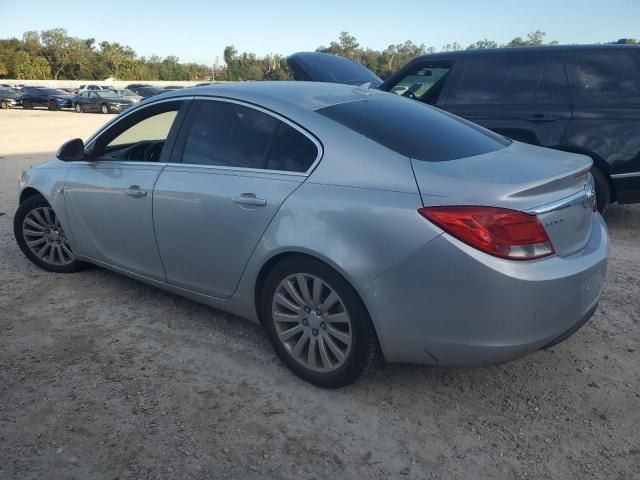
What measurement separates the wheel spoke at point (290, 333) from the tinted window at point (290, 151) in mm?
839

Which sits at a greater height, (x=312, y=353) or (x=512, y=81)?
(x=512, y=81)

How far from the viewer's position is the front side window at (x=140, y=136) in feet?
11.9

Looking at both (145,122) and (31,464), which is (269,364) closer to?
(31,464)

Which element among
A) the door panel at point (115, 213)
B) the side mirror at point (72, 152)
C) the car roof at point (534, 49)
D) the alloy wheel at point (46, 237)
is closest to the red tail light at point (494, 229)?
the door panel at point (115, 213)

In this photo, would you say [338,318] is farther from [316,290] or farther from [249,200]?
[249,200]

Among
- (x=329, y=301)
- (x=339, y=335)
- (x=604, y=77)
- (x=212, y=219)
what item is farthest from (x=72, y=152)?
(x=604, y=77)

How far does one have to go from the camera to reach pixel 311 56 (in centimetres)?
757

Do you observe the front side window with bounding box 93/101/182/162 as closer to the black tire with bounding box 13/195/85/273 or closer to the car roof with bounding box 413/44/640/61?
the black tire with bounding box 13/195/85/273

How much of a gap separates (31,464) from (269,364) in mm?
1266

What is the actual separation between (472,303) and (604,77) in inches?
167

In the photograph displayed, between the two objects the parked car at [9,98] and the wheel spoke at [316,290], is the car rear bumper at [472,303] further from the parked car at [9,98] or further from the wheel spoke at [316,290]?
the parked car at [9,98]

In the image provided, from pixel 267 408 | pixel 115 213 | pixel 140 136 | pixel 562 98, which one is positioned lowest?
pixel 267 408

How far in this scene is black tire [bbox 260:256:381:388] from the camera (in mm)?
2570

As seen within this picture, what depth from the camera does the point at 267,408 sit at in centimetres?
270
